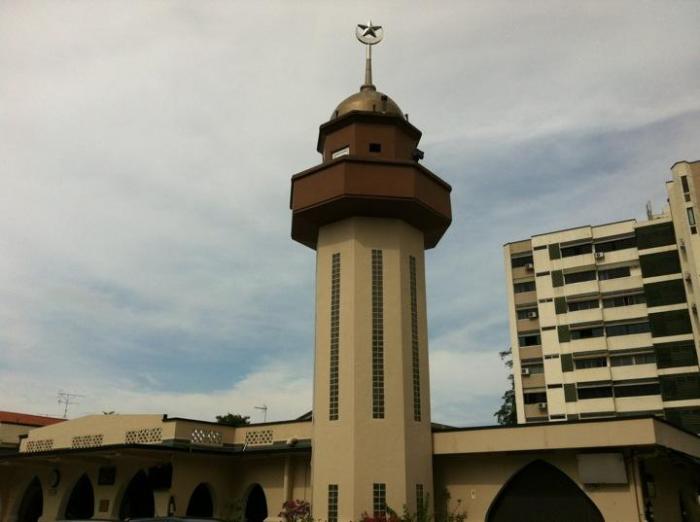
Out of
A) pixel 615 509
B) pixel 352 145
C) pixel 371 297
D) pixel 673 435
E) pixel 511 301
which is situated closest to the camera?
pixel 615 509

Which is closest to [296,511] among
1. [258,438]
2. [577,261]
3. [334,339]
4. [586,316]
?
[258,438]

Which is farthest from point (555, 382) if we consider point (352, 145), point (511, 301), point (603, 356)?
point (352, 145)

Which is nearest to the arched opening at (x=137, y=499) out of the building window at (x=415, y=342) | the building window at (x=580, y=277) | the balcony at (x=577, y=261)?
the building window at (x=415, y=342)

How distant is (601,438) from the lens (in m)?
21.5

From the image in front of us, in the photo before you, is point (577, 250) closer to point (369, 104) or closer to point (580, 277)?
point (580, 277)

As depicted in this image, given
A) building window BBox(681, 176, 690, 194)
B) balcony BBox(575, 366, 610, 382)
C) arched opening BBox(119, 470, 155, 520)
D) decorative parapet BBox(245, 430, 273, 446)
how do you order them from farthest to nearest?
balcony BBox(575, 366, 610, 382)
building window BBox(681, 176, 690, 194)
arched opening BBox(119, 470, 155, 520)
decorative parapet BBox(245, 430, 273, 446)

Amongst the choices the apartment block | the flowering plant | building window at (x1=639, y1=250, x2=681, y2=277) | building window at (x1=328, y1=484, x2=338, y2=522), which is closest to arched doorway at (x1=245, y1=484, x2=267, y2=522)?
the flowering plant

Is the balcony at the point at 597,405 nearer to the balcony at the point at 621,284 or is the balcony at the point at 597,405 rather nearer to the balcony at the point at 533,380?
the balcony at the point at 533,380

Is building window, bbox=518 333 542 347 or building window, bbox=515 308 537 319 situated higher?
building window, bbox=515 308 537 319

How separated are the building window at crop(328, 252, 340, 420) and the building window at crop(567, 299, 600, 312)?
119 feet

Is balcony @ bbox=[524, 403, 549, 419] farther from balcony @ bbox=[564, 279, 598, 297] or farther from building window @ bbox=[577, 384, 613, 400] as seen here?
balcony @ bbox=[564, 279, 598, 297]

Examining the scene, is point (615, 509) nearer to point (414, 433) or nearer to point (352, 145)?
point (414, 433)

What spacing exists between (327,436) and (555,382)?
3589 cm

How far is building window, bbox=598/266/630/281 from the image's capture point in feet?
179
